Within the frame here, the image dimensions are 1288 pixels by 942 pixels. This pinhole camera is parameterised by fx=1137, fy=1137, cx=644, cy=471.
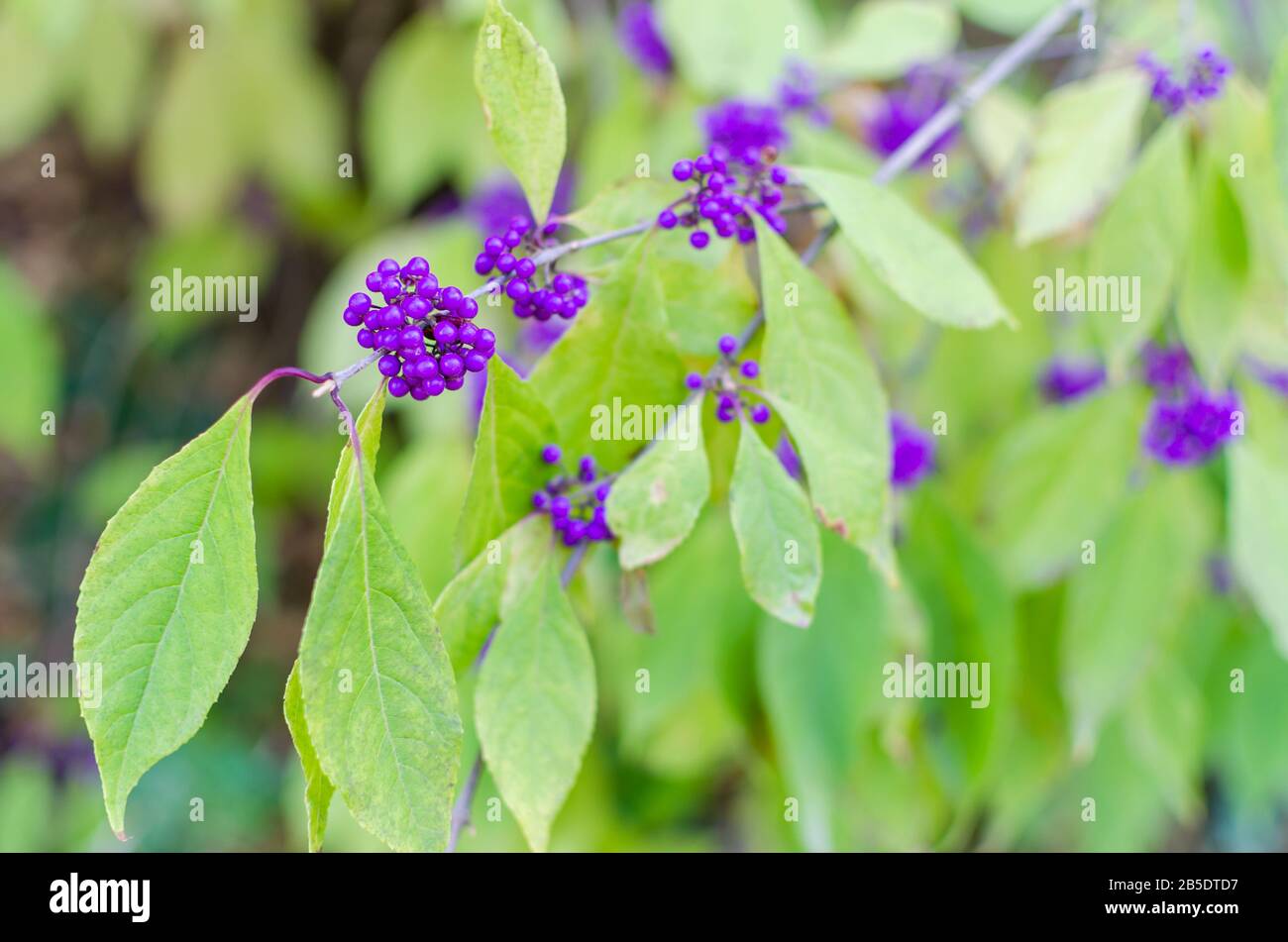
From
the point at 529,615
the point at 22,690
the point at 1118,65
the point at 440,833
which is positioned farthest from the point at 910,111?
the point at 22,690

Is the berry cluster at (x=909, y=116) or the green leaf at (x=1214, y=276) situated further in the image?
the berry cluster at (x=909, y=116)

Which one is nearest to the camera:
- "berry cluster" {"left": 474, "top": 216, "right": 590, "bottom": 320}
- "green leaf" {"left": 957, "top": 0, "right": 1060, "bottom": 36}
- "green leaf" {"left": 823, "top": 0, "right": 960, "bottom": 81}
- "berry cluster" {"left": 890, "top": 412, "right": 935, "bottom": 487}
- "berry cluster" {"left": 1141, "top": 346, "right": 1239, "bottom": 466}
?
"berry cluster" {"left": 474, "top": 216, "right": 590, "bottom": 320}

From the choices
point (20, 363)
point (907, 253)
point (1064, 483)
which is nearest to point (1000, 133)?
point (1064, 483)

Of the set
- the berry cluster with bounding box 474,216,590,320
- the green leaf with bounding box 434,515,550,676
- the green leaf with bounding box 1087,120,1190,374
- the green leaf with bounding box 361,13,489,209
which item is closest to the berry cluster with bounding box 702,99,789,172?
the green leaf with bounding box 1087,120,1190,374

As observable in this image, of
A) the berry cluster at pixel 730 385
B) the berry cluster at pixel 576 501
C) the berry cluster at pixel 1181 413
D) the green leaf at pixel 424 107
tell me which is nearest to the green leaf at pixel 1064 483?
the berry cluster at pixel 1181 413

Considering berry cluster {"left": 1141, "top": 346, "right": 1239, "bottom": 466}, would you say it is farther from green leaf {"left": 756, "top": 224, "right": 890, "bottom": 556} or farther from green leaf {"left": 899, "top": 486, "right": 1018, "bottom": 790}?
green leaf {"left": 756, "top": 224, "right": 890, "bottom": 556}

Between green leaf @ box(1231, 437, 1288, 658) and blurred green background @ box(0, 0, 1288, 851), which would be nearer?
green leaf @ box(1231, 437, 1288, 658)

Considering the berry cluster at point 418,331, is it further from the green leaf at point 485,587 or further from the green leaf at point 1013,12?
the green leaf at point 1013,12
